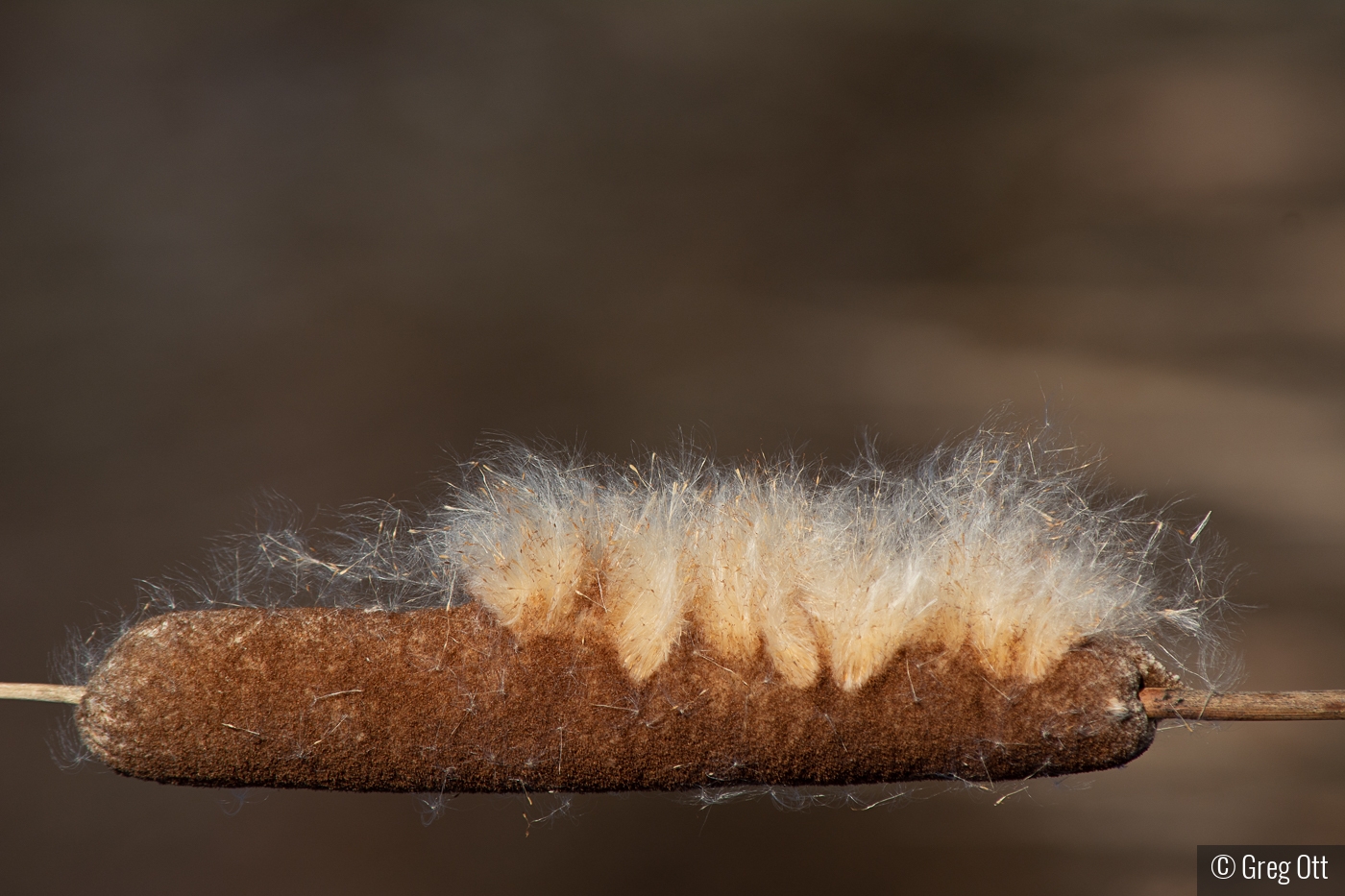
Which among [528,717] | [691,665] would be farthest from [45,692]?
[691,665]

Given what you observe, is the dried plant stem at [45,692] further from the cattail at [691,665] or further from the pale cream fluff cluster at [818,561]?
the pale cream fluff cluster at [818,561]

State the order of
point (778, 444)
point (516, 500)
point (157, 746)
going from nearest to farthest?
point (157, 746), point (516, 500), point (778, 444)

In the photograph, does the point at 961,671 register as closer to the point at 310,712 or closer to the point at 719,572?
the point at 719,572

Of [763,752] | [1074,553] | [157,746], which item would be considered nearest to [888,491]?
[1074,553]

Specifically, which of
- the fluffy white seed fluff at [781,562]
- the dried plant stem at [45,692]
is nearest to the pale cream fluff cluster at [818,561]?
the fluffy white seed fluff at [781,562]

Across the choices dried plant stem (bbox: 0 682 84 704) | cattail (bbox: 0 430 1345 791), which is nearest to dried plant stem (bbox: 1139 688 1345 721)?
cattail (bbox: 0 430 1345 791)

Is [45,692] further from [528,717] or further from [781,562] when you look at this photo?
[781,562]

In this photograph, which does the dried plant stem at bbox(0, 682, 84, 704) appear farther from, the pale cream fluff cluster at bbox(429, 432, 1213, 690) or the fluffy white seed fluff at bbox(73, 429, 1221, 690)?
the pale cream fluff cluster at bbox(429, 432, 1213, 690)

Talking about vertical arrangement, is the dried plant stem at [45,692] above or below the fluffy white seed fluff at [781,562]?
below
